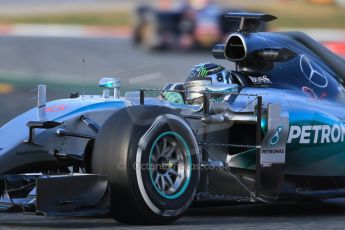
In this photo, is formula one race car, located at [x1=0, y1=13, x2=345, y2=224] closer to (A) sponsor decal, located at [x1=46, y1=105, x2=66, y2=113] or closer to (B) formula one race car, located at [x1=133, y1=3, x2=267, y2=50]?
(A) sponsor decal, located at [x1=46, y1=105, x2=66, y2=113]

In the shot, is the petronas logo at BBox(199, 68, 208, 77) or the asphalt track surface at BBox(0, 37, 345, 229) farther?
the petronas logo at BBox(199, 68, 208, 77)

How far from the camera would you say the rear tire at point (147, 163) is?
20.8 feet

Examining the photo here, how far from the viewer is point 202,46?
3091 cm

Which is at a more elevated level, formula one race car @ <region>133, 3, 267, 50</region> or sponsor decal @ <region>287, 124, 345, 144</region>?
formula one race car @ <region>133, 3, 267, 50</region>

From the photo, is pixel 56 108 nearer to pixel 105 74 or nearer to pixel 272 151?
pixel 272 151

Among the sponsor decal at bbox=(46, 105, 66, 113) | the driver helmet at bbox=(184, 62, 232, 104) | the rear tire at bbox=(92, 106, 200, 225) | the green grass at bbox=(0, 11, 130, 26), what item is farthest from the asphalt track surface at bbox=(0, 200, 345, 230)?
the green grass at bbox=(0, 11, 130, 26)

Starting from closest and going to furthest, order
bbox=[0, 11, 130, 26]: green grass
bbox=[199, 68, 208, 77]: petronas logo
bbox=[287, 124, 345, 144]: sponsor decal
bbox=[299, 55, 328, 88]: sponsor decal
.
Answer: bbox=[287, 124, 345, 144]: sponsor decal < bbox=[199, 68, 208, 77]: petronas logo < bbox=[299, 55, 328, 88]: sponsor decal < bbox=[0, 11, 130, 26]: green grass

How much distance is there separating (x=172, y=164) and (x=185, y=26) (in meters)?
23.4

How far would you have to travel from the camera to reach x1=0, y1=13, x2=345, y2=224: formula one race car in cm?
637

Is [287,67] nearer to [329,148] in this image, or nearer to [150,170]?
[329,148]

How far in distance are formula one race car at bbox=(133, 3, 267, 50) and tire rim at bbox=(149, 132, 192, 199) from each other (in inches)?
888

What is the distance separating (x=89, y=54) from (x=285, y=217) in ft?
75.7

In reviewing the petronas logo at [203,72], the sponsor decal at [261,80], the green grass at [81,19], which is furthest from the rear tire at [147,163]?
the green grass at [81,19]

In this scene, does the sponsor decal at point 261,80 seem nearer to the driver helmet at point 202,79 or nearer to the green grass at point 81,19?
the driver helmet at point 202,79
